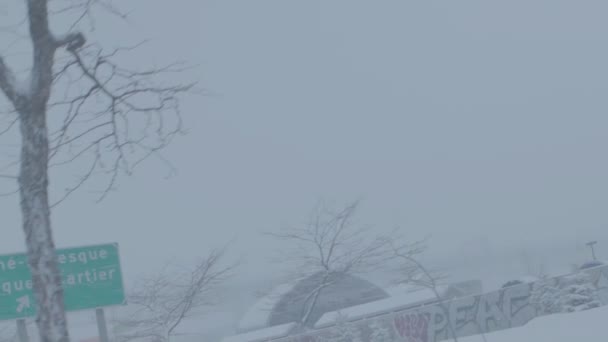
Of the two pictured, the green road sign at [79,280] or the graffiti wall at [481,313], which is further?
the graffiti wall at [481,313]

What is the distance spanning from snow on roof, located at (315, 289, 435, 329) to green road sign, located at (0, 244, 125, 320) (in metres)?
17.9

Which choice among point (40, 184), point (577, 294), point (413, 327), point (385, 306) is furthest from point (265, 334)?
point (40, 184)

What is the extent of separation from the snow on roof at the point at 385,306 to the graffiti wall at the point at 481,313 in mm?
2605

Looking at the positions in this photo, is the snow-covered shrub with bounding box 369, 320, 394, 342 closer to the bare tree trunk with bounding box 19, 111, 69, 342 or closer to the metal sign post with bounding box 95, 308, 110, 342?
the metal sign post with bounding box 95, 308, 110, 342

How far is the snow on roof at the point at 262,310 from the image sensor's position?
92.9 feet

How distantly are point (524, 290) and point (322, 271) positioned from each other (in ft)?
20.2

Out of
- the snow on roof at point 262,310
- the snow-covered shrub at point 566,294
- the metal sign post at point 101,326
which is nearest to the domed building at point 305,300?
the snow on roof at point 262,310

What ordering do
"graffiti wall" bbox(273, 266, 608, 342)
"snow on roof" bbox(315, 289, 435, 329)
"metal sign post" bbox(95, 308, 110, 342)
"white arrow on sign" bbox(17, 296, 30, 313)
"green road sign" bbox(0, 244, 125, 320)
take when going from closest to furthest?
"metal sign post" bbox(95, 308, 110, 342), "green road sign" bbox(0, 244, 125, 320), "white arrow on sign" bbox(17, 296, 30, 313), "graffiti wall" bbox(273, 266, 608, 342), "snow on roof" bbox(315, 289, 435, 329)

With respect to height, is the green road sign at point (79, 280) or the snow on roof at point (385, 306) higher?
the green road sign at point (79, 280)

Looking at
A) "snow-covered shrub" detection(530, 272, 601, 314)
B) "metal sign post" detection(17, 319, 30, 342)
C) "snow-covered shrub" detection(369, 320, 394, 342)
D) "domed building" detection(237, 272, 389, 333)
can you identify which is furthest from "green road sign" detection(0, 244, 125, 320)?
"snow-covered shrub" detection(530, 272, 601, 314)

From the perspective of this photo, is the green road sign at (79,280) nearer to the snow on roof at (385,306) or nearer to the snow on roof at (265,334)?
the snow on roof at (265,334)

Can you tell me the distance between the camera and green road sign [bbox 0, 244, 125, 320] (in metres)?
11.1

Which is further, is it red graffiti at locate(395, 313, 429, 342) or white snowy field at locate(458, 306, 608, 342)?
red graffiti at locate(395, 313, 429, 342)

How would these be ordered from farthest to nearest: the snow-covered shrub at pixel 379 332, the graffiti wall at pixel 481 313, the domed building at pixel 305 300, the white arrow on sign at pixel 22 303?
the domed building at pixel 305 300, the graffiti wall at pixel 481 313, the snow-covered shrub at pixel 379 332, the white arrow on sign at pixel 22 303
